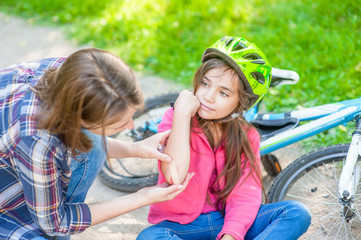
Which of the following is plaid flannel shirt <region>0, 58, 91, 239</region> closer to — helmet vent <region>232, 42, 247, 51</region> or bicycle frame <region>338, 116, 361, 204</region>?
helmet vent <region>232, 42, 247, 51</region>

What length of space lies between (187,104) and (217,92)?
7.3 inches

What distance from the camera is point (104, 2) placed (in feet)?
19.5

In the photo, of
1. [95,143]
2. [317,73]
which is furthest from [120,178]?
[317,73]

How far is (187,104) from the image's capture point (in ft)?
6.99

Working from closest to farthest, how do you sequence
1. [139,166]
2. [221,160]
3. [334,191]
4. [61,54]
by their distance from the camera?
[221,160] < [334,191] < [139,166] < [61,54]

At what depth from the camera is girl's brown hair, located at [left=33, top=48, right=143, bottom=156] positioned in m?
1.58

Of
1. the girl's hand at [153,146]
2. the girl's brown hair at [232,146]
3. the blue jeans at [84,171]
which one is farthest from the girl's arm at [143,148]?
the girl's brown hair at [232,146]

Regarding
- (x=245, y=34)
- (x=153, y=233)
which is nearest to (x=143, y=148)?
(x=153, y=233)

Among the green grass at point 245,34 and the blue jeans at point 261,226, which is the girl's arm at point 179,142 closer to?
the blue jeans at point 261,226

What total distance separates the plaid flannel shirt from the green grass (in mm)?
2231

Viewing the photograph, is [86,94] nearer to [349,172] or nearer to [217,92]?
[217,92]

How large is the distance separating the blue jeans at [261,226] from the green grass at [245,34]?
50.3 inches

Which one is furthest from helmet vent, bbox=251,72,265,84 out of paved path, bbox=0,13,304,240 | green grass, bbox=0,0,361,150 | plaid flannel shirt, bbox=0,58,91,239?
green grass, bbox=0,0,361,150

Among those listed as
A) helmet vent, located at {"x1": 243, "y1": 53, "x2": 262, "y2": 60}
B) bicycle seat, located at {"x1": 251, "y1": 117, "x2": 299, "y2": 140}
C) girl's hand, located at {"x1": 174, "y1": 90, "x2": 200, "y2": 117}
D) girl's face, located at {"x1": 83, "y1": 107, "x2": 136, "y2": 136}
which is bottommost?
girl's face, located at {"x1": 83, "y1": 107, "x2": 136, "y2": 136}
